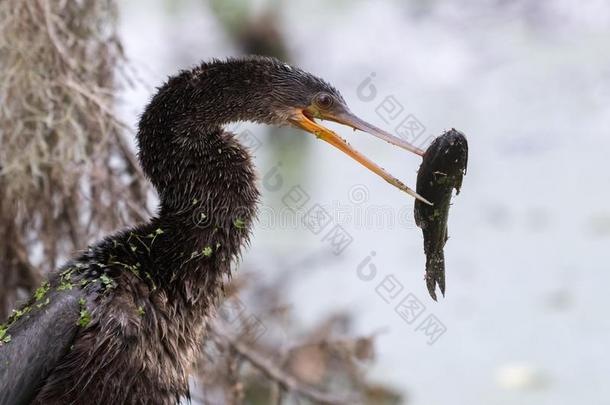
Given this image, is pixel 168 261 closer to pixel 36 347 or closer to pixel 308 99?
pixel 36 347

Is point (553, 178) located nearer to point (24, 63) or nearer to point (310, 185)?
point (310, 185)

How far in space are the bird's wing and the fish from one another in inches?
41.8

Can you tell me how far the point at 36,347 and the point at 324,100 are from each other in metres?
1.15

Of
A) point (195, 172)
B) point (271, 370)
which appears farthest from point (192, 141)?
point (271, 370)

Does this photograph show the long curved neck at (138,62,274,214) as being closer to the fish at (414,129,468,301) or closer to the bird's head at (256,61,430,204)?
the bird's head at (256,61,430,204)

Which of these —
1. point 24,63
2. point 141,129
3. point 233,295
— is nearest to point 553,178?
point 233,295

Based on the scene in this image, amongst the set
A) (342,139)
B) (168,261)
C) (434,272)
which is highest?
(342,139)

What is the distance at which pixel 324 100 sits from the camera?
3518 millimetres

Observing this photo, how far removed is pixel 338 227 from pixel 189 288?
3821 mm

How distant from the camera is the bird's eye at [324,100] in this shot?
11.5 ft

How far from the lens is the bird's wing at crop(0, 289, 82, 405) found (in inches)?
121

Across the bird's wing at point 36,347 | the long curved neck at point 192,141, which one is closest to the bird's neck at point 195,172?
the long curved neck at point 192,141

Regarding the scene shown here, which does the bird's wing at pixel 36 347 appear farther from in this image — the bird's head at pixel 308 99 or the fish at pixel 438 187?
the fish at pixel 438 187

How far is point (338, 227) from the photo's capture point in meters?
7.14
